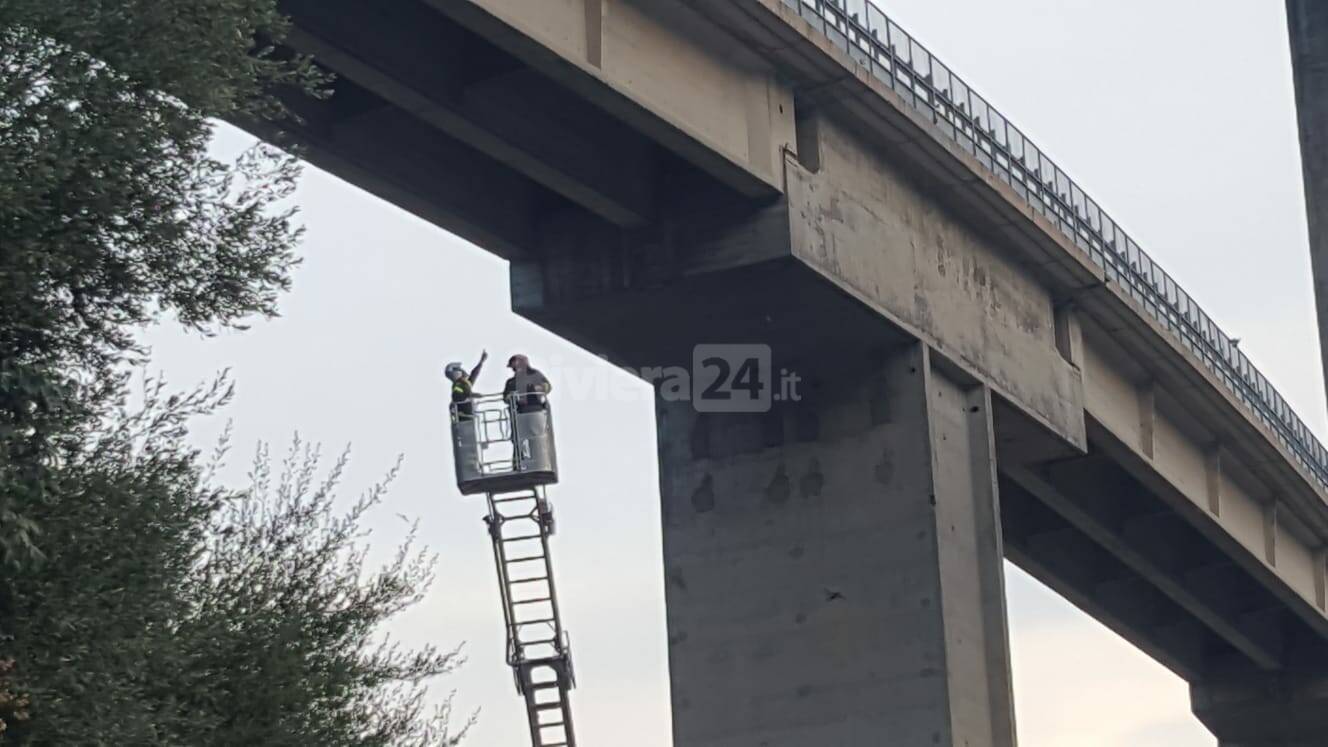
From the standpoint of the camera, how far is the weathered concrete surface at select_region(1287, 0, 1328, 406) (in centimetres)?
2802

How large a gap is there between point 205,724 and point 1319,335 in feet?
61.3

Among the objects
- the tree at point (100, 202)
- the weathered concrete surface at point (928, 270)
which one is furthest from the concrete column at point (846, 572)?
the tree at point (100, 202)

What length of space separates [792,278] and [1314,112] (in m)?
8.75

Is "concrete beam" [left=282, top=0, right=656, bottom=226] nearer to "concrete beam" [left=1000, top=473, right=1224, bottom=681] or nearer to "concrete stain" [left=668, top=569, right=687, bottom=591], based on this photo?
"concrete stain" [left=668, top=569, right=687, bottom=591]

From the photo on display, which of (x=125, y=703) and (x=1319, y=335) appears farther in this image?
(x=1319, y=335)

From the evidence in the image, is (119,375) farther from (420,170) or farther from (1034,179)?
(1034,179)

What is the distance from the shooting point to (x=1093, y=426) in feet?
101

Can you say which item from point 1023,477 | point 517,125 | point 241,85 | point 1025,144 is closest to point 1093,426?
point 1023,477

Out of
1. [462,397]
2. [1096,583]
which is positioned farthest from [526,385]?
[1096,583]

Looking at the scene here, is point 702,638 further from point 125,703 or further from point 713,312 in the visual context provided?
point 125,703

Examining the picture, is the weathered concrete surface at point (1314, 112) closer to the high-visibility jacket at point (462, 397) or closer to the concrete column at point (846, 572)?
the concrete column at point (846, 572)

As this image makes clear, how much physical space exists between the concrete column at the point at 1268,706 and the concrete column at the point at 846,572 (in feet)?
79.4

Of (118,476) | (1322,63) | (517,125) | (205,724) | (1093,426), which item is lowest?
(205,724)

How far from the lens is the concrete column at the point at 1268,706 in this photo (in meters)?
47.9
